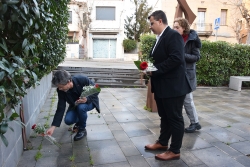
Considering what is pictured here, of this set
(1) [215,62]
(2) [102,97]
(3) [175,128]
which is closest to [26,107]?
(3) [175,128]

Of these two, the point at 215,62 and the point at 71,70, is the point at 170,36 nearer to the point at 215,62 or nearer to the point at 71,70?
the point at 215,62

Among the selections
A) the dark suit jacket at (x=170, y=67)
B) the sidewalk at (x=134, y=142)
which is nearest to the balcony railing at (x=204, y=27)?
the sidewalk at (x=134, y=142)

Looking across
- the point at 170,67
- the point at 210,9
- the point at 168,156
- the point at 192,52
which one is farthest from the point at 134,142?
the point at 210,9

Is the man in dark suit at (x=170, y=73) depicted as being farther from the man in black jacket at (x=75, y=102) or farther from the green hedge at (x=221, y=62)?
the green hedge at (x=221, y=62)

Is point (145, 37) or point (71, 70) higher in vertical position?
point (145, 37)

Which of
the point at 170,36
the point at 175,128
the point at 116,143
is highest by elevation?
the point at 170,36

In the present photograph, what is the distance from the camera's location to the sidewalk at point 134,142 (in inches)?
105

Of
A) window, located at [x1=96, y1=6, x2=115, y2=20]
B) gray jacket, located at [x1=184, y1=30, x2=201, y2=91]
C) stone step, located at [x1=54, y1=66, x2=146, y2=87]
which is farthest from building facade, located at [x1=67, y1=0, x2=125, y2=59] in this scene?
gray jacket, located at [x1=184, y1=30, x2=201, y2=91]

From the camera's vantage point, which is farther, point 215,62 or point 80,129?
point 215,62

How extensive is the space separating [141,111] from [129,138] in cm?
157

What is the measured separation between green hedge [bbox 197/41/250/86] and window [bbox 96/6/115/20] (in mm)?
17333

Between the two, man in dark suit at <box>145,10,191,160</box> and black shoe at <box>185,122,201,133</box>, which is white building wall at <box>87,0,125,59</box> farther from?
man in dark suit at <box>145,10,191,160</box>

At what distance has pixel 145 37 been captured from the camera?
8641 mm

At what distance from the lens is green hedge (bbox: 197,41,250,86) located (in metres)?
8.27
